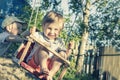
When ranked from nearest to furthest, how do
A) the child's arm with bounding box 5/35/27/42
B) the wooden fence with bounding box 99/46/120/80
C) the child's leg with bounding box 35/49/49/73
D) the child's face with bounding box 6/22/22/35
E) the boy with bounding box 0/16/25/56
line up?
1. the child's leg with bounding box 35/49/49/73
2. the child's arm with bounding box 5/35/27/42
3. the boy with bounding box 0/16/25/56
4. the child's face with bounding box 6/22/22/35
5. the wooden fence with bounding box 99/46/120/80

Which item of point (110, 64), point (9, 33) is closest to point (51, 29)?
point (9, 33)

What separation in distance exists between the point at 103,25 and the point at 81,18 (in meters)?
1.10

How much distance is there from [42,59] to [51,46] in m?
0.31

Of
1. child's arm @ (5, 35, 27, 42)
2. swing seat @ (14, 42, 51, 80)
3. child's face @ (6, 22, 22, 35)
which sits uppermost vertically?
child's face @ (6, 22, 22, 35)

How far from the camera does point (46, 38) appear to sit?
5.23m

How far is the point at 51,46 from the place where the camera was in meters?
5.25

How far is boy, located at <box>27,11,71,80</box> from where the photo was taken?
506 centimetres

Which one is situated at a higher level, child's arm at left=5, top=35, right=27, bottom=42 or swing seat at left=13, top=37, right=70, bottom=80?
child's arm at left=5, top=35, right=27, bottom=42

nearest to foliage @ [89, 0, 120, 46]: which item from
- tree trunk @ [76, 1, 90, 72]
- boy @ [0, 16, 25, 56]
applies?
tree trunk @ [76, 1, 90, 72]

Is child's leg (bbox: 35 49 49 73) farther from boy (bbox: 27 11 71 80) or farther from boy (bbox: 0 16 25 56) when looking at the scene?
boy (bbox: 0 16 25 56)

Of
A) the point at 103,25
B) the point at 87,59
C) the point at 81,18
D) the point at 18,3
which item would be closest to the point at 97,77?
the point at 87,59

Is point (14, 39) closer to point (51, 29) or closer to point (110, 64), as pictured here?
point (51, 29)

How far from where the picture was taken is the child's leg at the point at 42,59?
196 inches

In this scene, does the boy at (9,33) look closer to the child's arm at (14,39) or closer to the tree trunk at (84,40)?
the child's arm at (14,39)
